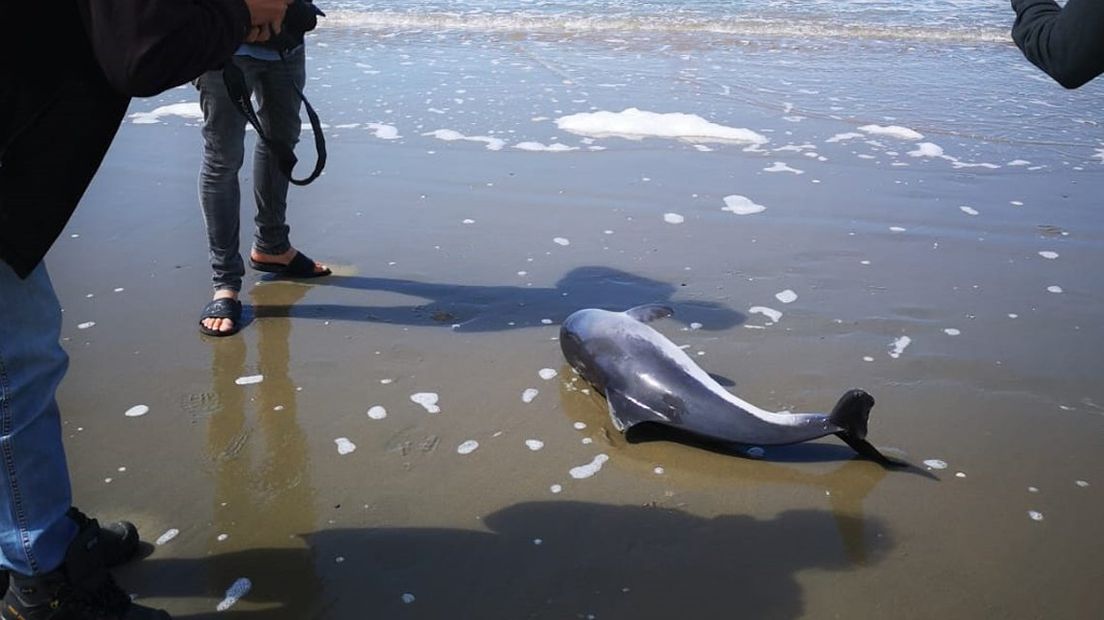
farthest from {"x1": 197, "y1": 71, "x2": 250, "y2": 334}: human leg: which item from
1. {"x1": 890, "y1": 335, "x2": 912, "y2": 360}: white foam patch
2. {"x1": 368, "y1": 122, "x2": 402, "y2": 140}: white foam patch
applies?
{"x1": 368, "y1": 122, "x2": 402, "y2": 140}: white foam patch

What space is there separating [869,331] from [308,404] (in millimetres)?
2531

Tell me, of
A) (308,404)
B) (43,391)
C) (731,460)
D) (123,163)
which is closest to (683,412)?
(731,460)

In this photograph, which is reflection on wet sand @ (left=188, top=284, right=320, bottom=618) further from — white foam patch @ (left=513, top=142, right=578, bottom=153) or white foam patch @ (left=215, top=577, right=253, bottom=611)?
white foam patch @ (left=513, top=142, right=578, bottom=153)

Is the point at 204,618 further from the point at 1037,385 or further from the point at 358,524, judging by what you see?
the point at 1037,385

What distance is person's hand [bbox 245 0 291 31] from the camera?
2.28m

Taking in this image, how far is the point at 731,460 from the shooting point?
331 cm

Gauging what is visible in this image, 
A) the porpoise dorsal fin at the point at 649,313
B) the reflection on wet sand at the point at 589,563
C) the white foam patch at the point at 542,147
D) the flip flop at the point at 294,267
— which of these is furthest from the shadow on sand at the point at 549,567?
the white foam patch at the point at 542,147

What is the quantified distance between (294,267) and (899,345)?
3.02 m

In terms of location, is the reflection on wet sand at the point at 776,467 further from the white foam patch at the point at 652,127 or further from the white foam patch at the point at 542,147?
the white foam patch at the point at 652,127

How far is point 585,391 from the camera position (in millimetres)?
3816

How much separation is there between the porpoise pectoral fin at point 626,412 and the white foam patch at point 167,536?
1559 mm

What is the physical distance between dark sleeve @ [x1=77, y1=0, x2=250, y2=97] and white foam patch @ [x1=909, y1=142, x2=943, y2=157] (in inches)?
237

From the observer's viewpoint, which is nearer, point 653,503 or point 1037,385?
point 653,503

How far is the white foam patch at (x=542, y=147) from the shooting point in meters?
7.04
